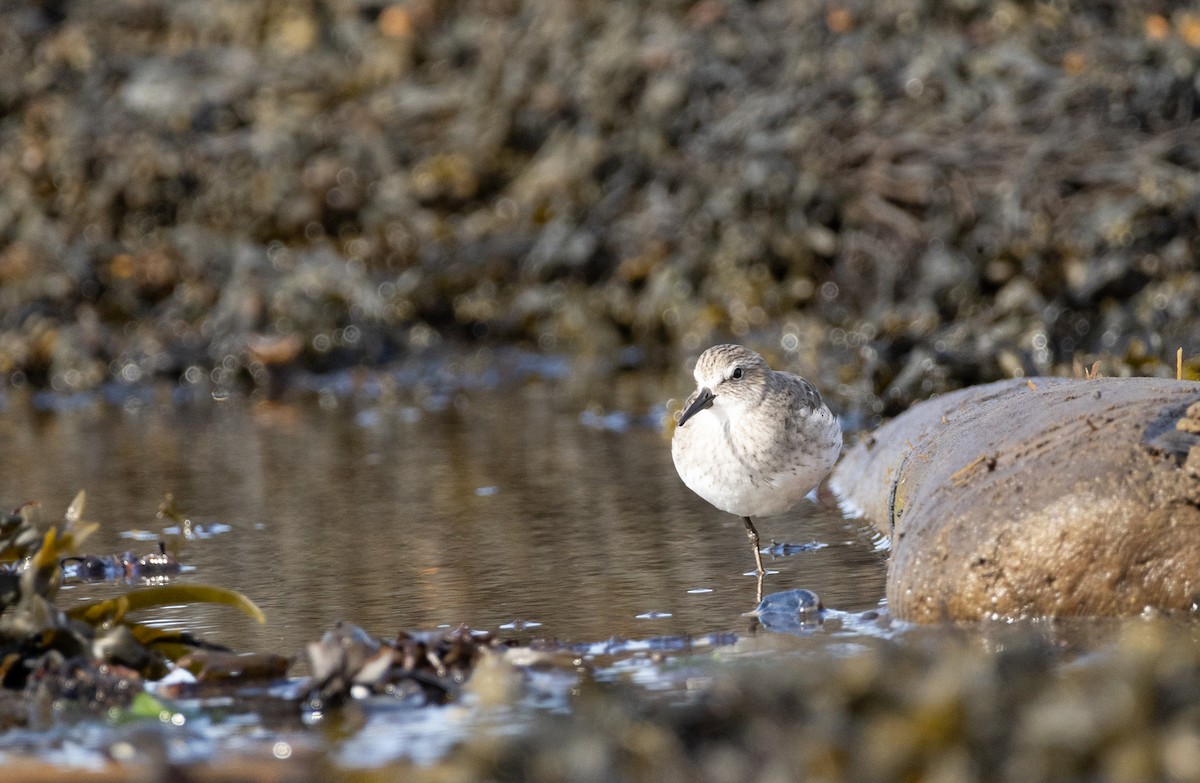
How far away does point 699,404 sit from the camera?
5.68 metres

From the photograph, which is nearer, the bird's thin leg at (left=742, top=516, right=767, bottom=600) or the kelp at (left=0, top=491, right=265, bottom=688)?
the kelp at (left=0, top=491, right=265, bottom=688)

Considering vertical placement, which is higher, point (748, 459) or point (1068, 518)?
point (748, 459)

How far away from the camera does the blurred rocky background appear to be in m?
9.94

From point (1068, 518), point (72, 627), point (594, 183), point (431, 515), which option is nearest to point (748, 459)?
point (1068, 518)

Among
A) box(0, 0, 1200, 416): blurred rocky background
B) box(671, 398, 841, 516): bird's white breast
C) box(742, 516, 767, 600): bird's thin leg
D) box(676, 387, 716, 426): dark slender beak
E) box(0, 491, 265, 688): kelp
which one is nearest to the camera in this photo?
box(0, 491, 265, 688): kelp

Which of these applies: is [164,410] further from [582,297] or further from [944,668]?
[944,668]

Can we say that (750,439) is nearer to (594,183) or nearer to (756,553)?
(756,553)

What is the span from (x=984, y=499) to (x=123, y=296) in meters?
9.33

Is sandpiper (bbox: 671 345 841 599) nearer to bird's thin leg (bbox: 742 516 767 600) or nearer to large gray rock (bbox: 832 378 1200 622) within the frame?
bird's thin leg (bbox: 742 516 767 600)

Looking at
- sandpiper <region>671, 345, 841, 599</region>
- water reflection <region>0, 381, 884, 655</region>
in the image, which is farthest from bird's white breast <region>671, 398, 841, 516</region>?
water reflection <region>0, 381, 884, 655</region>

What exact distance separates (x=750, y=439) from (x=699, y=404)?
248 mm

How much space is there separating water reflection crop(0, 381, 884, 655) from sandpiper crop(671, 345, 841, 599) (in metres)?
0.24

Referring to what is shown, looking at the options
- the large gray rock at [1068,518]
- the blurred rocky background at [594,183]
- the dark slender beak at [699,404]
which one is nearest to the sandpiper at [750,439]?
the dark slender beak at [699,404]

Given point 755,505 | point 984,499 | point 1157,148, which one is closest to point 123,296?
point 1157,148
